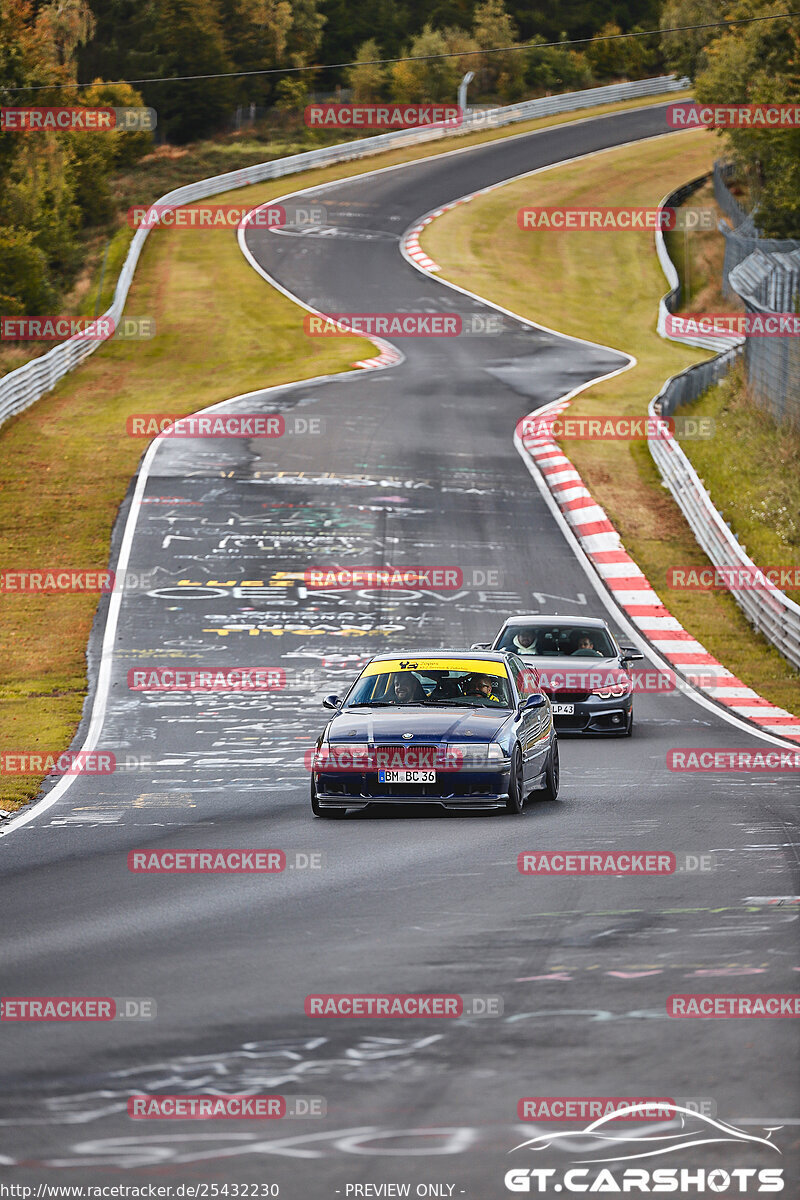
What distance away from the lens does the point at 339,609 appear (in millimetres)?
25141

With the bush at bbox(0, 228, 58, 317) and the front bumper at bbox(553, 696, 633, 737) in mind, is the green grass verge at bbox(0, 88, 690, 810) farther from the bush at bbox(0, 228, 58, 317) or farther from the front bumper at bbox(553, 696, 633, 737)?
the front bumper at bbox(553, 696, 633, 737)

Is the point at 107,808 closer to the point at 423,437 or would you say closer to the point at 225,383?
the point at 423,437

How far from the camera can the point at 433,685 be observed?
13570 mm

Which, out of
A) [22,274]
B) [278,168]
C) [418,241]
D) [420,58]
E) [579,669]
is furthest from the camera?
[278,168]

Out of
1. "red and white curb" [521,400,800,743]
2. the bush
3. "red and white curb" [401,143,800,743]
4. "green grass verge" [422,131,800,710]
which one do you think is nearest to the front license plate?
"red and white curb" [401,143,800,743]

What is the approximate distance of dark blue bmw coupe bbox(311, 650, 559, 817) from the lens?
483 inches

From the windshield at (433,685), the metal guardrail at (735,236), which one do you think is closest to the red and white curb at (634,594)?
the windshield at (433,685)

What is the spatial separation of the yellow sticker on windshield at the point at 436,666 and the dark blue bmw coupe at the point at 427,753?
33 centimetres

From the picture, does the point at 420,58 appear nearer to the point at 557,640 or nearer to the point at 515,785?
the point at 557,640

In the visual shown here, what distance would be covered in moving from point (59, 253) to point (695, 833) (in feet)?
173

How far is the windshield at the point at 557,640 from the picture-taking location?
19.4m

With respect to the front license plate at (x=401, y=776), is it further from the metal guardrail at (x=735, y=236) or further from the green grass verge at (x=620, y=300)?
the metal guardrail at (x=735, y=236)

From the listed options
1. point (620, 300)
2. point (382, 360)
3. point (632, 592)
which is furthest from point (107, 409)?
point (620, 300)

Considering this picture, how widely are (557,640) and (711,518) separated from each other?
10679mm
